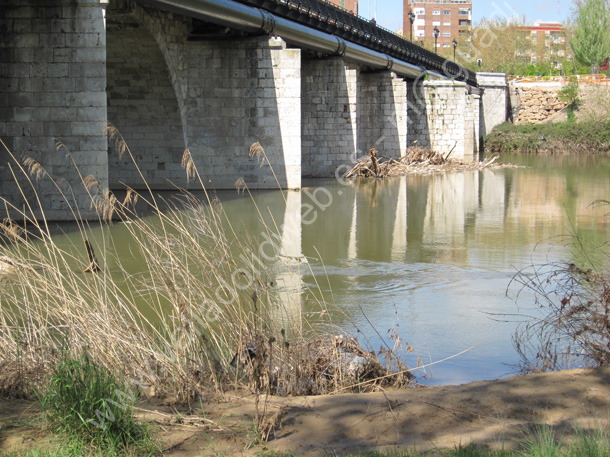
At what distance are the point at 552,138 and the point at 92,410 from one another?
4951 cm

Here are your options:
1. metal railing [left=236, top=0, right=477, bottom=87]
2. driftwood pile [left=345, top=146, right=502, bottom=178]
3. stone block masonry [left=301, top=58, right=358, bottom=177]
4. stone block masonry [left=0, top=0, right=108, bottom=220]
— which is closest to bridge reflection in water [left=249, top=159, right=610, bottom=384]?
driftwood pile [left=345, top=146, right=502, bottom=178]

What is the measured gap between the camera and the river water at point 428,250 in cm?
694

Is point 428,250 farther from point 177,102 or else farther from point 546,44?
point 546,44

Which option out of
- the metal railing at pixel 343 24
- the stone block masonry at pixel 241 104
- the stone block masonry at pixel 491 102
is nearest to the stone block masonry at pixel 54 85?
the stone block masonry at pixel 241 104

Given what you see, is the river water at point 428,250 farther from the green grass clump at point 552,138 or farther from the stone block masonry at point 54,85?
the green grass clump at point 552,138

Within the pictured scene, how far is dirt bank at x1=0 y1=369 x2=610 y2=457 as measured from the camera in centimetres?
410

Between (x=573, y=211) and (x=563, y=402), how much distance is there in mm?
12306

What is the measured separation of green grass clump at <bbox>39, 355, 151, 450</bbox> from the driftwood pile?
21720 mm

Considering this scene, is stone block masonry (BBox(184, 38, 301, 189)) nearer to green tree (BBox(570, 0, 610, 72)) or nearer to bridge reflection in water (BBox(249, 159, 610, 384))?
bridge reflection in water (BBox(249, 159, 610, 384))

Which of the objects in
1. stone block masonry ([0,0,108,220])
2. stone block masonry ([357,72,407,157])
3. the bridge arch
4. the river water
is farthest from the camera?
stone block masonry ([357,72,407,157])

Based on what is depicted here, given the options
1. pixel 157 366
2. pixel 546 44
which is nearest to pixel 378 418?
pixel 157 366

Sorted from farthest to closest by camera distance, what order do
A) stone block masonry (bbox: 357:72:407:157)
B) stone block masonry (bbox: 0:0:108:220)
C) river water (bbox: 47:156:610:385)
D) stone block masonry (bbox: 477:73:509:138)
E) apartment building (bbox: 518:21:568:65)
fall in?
apartment building (bbox: 518:21:568:65) → stone block masonry (bbox: 477:73:509:138) → stone block masonry (bbox: 357:72:407:157) → stone block masonry (bbox: 0:0:108:220) → river water (bbox: 47:156:610:385)

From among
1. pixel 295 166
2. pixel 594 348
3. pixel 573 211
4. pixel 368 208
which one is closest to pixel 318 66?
pixel 295 166

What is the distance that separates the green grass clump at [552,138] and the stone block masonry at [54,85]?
39.8 metres
